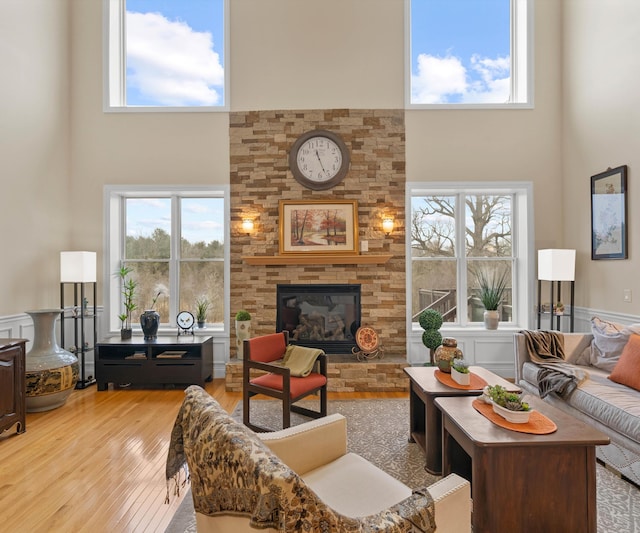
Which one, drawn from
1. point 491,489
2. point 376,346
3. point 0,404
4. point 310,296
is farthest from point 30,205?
point 491,489

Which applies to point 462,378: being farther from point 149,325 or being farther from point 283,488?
point 149,325

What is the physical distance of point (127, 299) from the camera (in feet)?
16.5

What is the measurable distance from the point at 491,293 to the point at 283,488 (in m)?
4.63

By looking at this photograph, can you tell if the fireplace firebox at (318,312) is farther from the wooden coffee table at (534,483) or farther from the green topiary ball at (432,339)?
the wooden coffee table at (534,483)

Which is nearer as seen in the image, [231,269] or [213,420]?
[213,420]

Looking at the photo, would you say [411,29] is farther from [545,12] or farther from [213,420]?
[213,420]

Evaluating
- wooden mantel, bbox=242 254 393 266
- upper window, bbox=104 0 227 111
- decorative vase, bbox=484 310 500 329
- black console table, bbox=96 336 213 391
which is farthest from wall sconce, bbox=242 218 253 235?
decorative vase, bbox=484 310 500 329

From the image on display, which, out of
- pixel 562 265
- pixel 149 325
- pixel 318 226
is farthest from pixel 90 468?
pixel 562 265

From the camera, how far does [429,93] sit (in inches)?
200

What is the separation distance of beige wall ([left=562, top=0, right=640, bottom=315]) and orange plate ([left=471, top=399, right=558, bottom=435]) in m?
2.35

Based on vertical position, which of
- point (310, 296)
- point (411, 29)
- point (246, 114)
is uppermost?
point (411, 29)

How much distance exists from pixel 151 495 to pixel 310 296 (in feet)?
9.43

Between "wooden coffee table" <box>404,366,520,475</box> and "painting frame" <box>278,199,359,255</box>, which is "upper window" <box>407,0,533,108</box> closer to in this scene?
"painting frame" <box>278,199,359,255</box>

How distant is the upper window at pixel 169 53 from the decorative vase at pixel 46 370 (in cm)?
305
